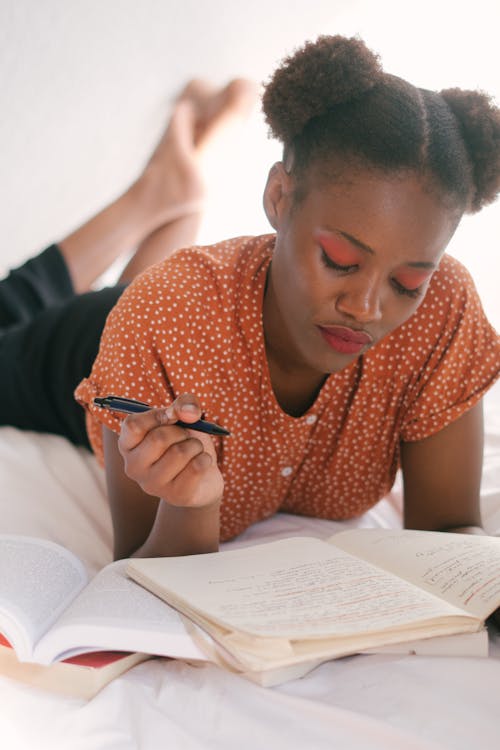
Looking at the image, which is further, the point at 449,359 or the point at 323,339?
the point at 449,359

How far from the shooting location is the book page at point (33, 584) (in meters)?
0.53

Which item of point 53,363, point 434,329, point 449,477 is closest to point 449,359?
point 434,329

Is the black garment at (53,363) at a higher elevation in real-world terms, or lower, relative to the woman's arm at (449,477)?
higher

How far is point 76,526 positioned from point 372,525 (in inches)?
15.8

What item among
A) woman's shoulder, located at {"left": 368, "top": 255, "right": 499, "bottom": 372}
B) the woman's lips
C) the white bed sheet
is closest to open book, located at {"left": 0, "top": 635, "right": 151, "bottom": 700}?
the white bed sheet

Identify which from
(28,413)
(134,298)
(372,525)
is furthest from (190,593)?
(28,413)

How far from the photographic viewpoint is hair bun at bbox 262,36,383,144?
0.74m

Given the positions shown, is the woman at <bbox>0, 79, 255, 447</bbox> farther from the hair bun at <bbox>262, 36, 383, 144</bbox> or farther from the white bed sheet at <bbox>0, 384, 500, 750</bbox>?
the white bed sheet at <bbox>0, 384, 500, 750</bbox>

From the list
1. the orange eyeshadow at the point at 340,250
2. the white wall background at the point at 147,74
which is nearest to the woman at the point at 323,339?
the orange eyeshadow at the point at 340,250

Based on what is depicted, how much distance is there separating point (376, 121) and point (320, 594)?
0.45m

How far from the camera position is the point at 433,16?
5.49ft

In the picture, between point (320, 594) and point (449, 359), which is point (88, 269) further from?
point (320, 594)

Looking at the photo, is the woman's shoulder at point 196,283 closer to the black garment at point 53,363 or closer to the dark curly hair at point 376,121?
the dark curly hair at point 376,121

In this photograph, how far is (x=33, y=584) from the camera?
60cm
